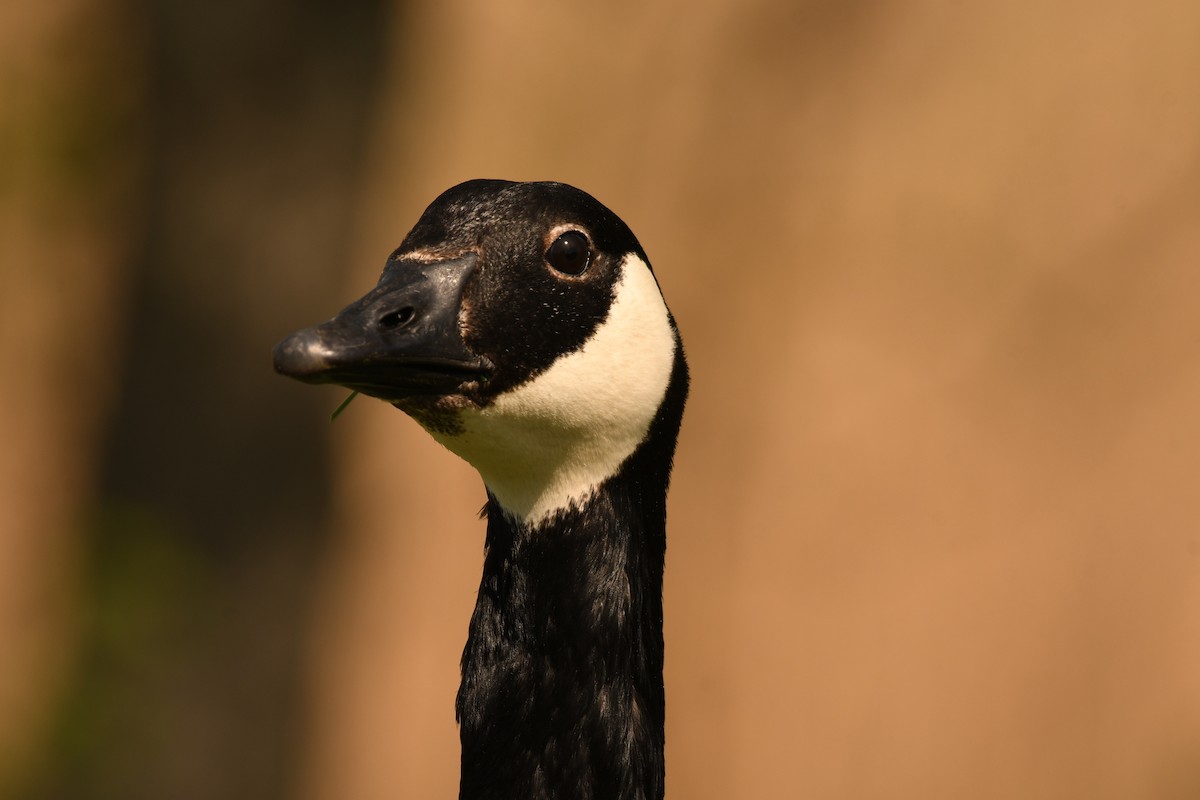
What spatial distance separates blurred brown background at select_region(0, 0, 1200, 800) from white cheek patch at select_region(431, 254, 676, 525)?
2838 mm

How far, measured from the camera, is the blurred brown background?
197 inches

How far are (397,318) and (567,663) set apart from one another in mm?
826

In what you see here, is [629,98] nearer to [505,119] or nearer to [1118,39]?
[505,119]

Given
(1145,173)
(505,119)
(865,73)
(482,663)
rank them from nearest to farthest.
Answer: (482,663) < (1145,173) < (865,73) < (505,119)

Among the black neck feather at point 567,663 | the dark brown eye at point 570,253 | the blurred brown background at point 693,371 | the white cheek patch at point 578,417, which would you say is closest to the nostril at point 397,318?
the white cheek patch at point 578,417

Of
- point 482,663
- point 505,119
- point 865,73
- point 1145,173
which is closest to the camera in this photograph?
point 482,663

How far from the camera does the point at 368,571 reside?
6.21m

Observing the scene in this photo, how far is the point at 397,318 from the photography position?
2.28 meters

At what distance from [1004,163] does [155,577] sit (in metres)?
3.96

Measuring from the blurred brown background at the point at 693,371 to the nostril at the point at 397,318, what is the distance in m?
3.00

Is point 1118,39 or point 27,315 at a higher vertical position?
point 1118,39

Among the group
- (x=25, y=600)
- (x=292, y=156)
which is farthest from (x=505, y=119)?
(x=25, y=600)

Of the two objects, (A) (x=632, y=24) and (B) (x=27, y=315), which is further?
(B) (x=27, y=315)

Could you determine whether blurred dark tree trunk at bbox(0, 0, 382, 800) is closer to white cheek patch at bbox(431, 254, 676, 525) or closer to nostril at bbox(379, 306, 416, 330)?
white cheek patch at bbox(431, 254, 676, 525)
